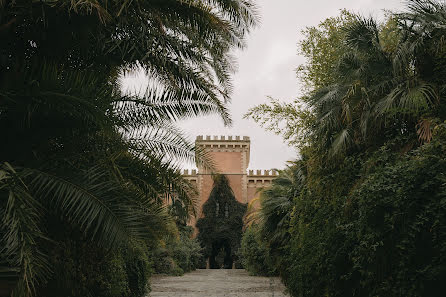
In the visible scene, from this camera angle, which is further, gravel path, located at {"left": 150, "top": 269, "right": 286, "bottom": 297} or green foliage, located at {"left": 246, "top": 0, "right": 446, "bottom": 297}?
gravel path, located at {"left": 150, "top": 269, "right": 286, "bottom": 297}

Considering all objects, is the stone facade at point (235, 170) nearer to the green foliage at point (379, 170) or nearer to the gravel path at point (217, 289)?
the gravel path at point (217, 289)

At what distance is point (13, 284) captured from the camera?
4191mm

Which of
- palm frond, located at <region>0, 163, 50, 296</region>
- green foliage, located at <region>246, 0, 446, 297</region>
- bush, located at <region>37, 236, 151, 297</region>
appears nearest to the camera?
palm frond, located at <region>0, 163, 50, 296</region>

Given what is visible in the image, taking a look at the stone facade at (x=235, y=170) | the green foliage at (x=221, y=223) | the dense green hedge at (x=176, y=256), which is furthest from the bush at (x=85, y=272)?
the stone facade at (x=235, y=170)

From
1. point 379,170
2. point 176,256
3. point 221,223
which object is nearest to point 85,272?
point 379,170

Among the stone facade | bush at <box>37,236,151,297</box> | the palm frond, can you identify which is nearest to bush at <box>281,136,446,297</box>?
bush at <box>37,236,151,297</box>

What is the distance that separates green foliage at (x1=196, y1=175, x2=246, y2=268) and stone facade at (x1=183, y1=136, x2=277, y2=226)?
1072mm

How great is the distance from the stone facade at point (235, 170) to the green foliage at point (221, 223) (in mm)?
1072

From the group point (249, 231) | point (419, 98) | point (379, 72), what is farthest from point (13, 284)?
point (249, 231)

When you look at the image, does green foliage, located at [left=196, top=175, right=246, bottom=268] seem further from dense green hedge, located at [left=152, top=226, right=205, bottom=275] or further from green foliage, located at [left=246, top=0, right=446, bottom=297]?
green foliage, located at [left=246, top=0, right=446, bottom=297]

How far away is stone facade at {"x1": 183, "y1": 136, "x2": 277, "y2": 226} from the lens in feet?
107

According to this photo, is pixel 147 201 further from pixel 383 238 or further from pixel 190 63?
pixel 383 238

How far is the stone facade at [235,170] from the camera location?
3275cm

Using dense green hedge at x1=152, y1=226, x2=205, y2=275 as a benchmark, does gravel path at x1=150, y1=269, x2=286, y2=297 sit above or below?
below
